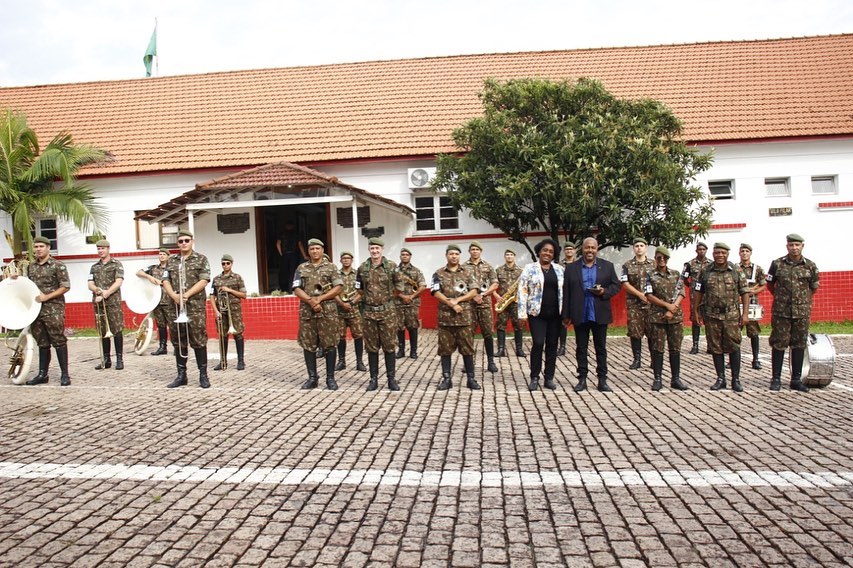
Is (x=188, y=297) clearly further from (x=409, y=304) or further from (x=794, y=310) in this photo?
(x=794, y=310)

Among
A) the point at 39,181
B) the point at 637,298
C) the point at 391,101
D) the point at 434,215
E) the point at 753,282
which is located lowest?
the point at 637,298

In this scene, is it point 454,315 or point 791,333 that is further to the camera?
point 454,315

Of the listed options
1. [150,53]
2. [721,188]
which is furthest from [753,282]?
[150,53]

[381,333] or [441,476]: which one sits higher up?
[381,333]

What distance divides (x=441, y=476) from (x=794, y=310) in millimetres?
5672

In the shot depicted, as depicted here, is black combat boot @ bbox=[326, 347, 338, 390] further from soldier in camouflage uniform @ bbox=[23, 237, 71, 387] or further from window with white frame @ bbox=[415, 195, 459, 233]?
window with white frame @ bbox=[415, 195, 459, 233]

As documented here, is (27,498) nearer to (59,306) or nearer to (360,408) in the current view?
(360,408)

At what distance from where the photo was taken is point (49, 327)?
973 cm

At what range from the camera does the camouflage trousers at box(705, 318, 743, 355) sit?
877 cm

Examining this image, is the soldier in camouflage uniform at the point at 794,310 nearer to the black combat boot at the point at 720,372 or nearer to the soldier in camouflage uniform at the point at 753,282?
the black combat boot at the point at 720,372

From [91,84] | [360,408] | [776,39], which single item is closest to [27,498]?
[360,408]

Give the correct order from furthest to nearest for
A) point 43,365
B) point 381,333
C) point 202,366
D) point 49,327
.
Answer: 1. point 43,365
2. point 49,327
3. point 202,366
4. point 381,333

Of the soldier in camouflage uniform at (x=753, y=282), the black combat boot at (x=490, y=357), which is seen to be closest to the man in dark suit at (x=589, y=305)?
the black combat boot at (x=490, y=357)

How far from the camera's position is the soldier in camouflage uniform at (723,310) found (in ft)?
28.9
